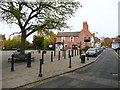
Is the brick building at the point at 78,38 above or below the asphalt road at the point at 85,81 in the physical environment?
above

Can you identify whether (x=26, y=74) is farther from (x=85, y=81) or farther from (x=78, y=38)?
(x=78, y=38)

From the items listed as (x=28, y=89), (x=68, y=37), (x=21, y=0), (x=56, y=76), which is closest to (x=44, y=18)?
(x=21, y=0)

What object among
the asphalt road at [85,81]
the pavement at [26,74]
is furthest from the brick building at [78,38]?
the asphalt road at [85,81]

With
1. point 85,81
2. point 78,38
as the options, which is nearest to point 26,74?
point 85,81

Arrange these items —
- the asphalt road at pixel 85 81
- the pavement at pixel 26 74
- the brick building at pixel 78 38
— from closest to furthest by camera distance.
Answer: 1. the asphalt road at pixel 85 81
2. the pavement at pixel 26 74
3. the brick building at pixel 78 38

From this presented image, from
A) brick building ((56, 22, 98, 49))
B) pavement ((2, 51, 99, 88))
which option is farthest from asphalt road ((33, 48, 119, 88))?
brick building ((56, 22, 98, 49))

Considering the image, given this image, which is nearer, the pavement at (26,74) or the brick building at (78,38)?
the pavement at (26,74)

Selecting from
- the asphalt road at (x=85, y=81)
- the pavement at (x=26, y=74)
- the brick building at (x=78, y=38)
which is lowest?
the asphalt road at (x=85, y=81)

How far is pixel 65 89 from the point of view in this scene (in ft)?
16.3

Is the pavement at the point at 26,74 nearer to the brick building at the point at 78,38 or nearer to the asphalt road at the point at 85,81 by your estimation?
the asphalt road at the point at 85,81

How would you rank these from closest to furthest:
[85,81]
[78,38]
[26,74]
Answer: [85,81] < [26,74] < [78,38]

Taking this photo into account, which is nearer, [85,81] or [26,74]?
[85,81]

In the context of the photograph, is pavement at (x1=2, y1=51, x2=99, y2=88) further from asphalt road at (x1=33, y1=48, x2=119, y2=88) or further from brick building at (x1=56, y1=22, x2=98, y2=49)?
brick building at (x1=56, y1=22, x2=98, y2=49)

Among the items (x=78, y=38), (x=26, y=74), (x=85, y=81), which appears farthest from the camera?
(x=78, y=38)
